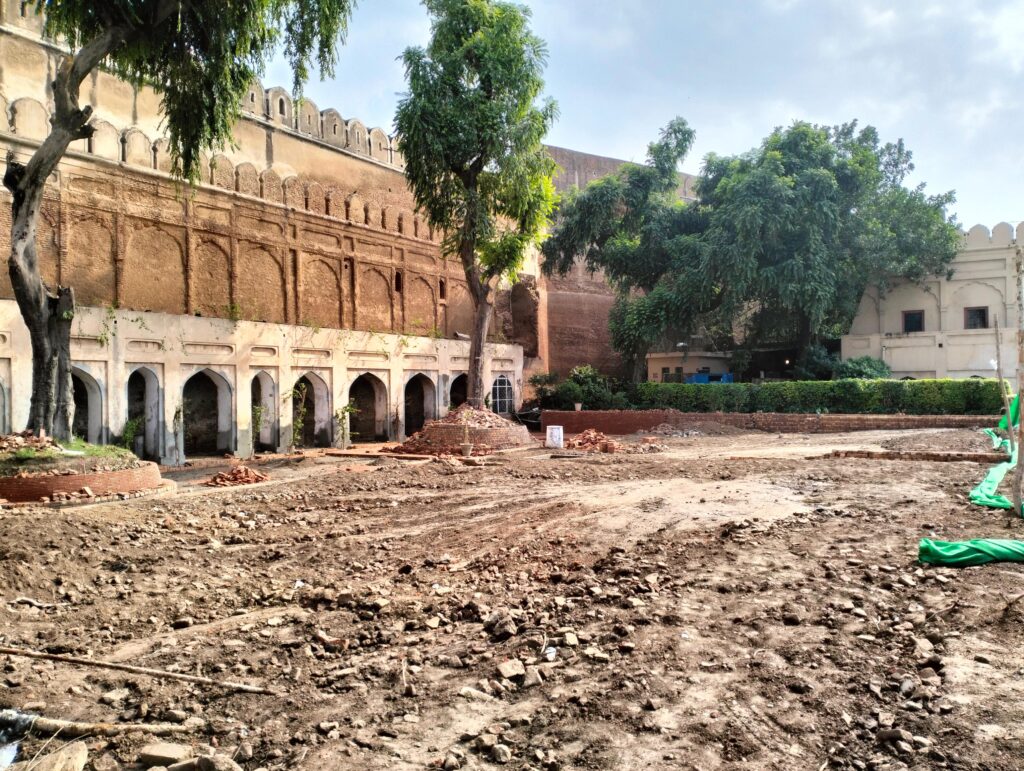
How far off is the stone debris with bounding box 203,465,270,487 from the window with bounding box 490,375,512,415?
12326mm

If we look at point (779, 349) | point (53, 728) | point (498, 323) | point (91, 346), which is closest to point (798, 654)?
point (53, 728)

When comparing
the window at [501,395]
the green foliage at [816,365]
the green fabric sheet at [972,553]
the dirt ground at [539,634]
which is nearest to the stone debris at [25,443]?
the dirt ground at [539,634]

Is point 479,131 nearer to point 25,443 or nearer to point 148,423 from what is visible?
point 148,423

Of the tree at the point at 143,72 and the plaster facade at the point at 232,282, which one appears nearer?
the tree at the point at 143,72

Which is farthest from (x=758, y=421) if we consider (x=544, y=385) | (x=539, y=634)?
(x=539, y=634)

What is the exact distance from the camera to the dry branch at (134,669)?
412 centimetres

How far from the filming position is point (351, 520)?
896 cm

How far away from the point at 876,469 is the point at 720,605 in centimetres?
831

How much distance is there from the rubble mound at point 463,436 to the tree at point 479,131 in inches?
47.6

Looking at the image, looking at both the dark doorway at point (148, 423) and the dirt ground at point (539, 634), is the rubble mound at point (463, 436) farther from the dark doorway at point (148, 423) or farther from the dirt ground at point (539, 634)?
the dirt ground at point (539, 634)

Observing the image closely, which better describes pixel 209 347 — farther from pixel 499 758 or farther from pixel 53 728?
pixel 499 758

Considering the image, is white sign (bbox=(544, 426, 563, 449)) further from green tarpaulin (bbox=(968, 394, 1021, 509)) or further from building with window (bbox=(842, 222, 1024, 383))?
building with window (bbox=(842, 222, 1024, 383))

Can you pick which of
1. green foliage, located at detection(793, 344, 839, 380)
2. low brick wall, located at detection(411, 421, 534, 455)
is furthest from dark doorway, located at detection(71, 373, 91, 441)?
green foliage, located at detection(793, 344, 839, 380)

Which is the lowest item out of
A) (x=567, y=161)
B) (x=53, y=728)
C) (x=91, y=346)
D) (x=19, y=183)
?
(x=53, y=728)
